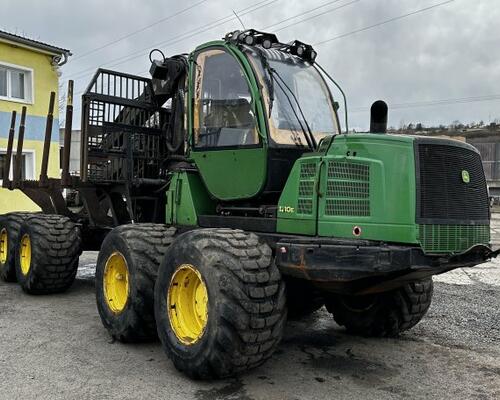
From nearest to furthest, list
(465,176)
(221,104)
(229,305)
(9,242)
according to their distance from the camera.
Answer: (229,305), (465,176), (221,104), (9,242)

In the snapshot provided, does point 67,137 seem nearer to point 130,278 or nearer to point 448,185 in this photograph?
point 130,278

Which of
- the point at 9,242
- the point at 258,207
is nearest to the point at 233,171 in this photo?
the point at 258,207

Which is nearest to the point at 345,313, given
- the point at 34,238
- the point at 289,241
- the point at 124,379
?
the point at 289,241

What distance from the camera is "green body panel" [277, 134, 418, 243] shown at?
4254mm

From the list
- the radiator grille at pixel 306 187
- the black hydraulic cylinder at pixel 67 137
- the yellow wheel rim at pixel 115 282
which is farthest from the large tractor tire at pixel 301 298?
the black hydraulic cylinder at pixel 67 137

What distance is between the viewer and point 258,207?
5387 millimetres

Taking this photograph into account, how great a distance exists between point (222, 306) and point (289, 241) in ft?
2.45

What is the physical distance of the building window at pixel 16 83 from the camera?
16.4m

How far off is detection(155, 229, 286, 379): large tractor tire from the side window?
3.71 feet

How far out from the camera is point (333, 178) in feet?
14.9

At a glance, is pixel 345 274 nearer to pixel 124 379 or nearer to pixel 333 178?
pixel 333 178

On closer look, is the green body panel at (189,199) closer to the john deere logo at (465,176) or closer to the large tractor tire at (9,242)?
the john deere logo at (465,176)

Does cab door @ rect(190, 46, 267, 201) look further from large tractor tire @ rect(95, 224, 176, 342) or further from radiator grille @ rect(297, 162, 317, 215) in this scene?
large tractor tire @ rect(95, 224, 176, 342)

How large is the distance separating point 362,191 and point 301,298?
1996 millimetres
